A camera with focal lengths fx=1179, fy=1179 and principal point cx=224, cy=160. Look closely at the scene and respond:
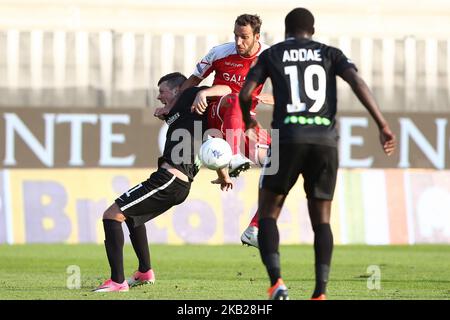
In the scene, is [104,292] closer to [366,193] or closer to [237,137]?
[237,137]

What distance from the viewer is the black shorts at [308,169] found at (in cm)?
920

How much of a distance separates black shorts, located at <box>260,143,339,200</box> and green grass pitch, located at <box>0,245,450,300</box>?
4.13 ft

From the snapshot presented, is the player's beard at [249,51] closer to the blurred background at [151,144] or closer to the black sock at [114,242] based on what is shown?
the black sock at [114,242]

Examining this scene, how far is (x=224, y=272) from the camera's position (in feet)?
47.2

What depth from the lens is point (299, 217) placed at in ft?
65.2

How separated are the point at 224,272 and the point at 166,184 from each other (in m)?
3.39

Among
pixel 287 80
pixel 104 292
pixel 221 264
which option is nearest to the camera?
pixel 287 80

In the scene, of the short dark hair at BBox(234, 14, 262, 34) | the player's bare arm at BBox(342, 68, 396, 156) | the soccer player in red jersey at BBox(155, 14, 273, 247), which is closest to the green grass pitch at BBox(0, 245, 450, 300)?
the soccer player in red jersey at BBox(155, 14, 273, 247)

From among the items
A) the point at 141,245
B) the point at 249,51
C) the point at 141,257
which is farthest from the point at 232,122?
the point at 141,257

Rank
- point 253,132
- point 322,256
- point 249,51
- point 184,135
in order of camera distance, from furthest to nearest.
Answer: point 249,51, point 184,135, point 253,132, point 322,256

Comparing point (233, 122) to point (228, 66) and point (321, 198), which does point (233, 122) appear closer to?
point (228, 66)

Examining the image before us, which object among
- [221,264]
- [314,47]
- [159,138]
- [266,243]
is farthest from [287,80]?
[159,138]

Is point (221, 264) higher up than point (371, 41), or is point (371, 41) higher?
point (371, 41)
